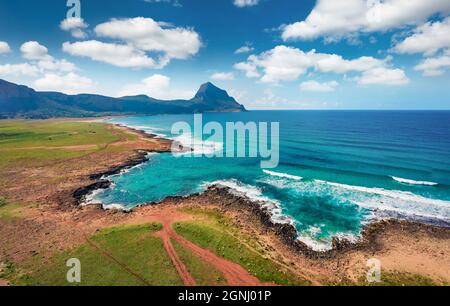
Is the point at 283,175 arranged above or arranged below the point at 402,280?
above

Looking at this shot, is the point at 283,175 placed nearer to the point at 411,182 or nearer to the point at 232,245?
the point at 411,182

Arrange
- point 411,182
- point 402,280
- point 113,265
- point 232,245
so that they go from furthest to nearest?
point 411,182, point 232,245, point 113,265, point 402,280

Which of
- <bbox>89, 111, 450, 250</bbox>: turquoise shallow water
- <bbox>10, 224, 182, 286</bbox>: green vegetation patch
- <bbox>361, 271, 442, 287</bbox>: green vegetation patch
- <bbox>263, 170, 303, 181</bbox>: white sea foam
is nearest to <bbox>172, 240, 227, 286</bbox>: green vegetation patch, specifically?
<bbox>10, 224, 182, 286</bbox>: green vegetation patch

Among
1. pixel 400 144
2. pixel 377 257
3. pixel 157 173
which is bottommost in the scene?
pixel 377 257

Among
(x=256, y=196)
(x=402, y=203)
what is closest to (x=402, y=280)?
(x=402, y=203)
